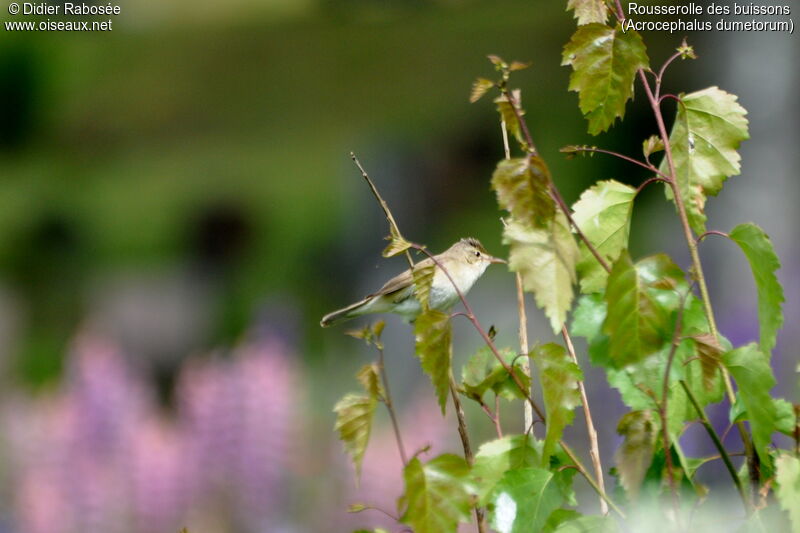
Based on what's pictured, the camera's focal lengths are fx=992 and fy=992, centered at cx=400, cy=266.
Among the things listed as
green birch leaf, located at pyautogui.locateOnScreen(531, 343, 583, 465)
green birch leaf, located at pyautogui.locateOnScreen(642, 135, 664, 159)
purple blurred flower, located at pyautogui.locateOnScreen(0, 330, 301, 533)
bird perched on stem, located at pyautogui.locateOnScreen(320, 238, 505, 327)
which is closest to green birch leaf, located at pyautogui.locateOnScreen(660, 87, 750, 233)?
green birch leaf, located at pyautogui.locateOnScreen(642, 135, 664, 159)

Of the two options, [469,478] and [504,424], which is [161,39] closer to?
[504,424]

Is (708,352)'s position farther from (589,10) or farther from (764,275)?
(589,10)

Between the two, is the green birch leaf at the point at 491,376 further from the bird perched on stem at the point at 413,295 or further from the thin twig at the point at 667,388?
the bird perched on stem at the point at 413,295

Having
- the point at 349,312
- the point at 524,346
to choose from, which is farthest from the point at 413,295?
the point at 524,346

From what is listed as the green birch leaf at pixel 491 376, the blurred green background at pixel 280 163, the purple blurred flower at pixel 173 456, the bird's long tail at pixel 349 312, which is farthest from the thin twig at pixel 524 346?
the blurred green background at pixel 280 163

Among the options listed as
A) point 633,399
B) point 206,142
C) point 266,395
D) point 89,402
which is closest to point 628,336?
point 633,399
